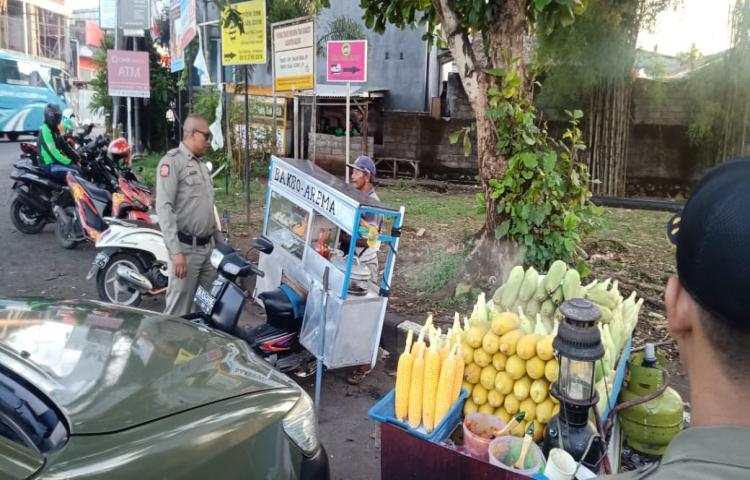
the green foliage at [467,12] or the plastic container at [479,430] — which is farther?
the green foliage at [467,12]

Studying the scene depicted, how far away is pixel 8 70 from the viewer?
2270 cm

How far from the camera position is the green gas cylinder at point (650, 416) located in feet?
8.92

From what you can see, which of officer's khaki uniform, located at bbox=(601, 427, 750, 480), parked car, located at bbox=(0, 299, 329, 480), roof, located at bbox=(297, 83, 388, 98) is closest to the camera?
officer's khaki uniform, located at bbox=(601, 427, 750, 480)

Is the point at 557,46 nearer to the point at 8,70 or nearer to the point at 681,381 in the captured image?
the point at 681,381

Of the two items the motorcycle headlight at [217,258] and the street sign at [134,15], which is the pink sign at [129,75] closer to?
the street sign at [134,15]

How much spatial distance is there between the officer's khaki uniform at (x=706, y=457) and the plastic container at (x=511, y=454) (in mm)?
1448

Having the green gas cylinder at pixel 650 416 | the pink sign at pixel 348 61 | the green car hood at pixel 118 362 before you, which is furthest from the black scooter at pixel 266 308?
the pink sign at pixel 348 61

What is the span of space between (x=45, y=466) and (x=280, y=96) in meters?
14.0

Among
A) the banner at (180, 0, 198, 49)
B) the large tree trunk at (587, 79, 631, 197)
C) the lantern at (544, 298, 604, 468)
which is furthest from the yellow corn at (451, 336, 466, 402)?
the large tree trunk at (587, 79, 631, 197)

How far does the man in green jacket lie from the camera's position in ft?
25.2

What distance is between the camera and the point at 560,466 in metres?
2.13

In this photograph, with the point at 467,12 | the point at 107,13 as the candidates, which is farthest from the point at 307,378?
the point at 107,13

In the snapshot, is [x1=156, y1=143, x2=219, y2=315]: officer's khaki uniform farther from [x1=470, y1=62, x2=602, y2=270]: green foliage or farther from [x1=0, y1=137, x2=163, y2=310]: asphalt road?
[x1=470, y1=62, x2=602, y2=270]: green foliage

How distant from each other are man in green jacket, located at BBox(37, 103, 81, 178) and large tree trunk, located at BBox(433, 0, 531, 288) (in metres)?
5.32
